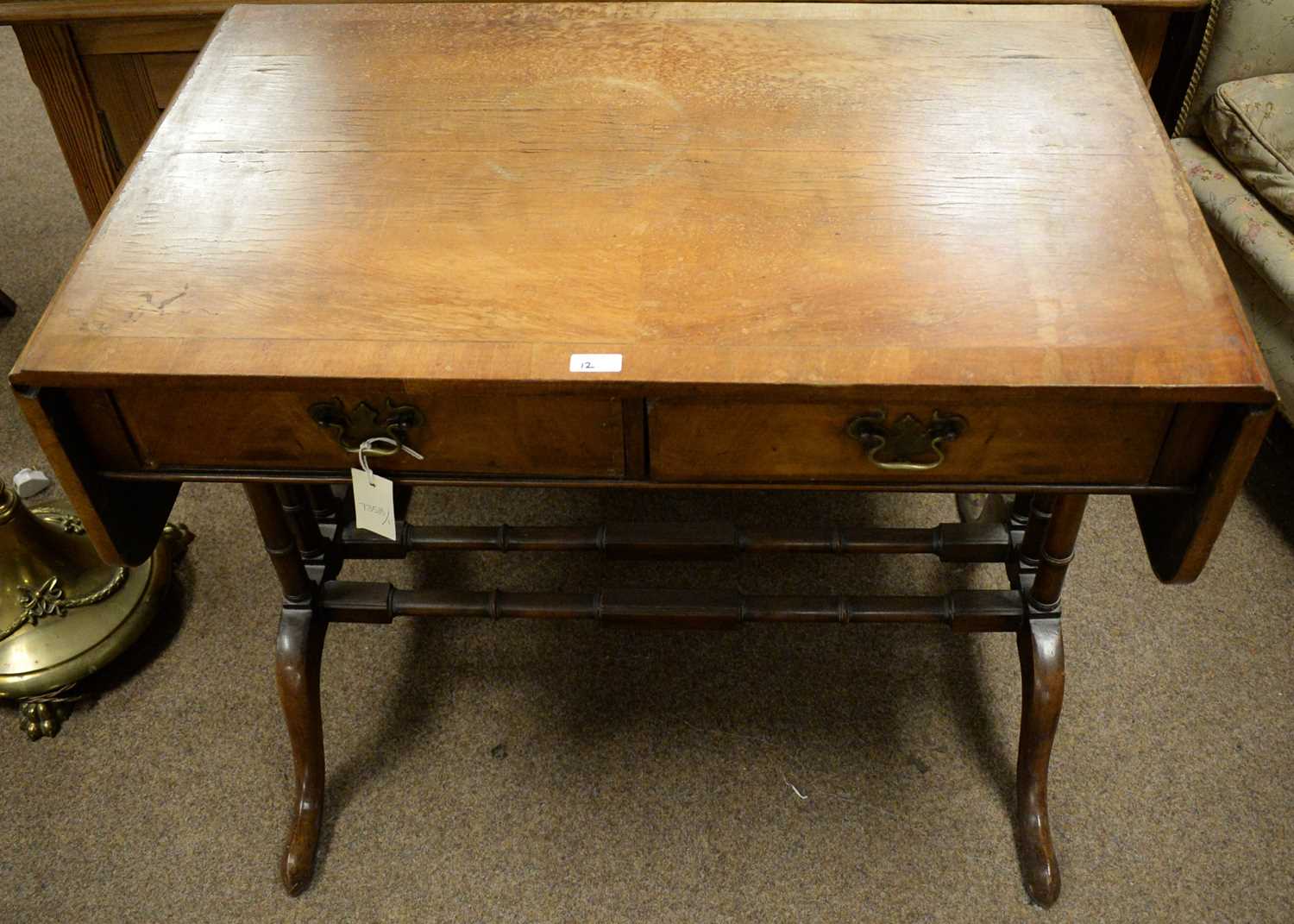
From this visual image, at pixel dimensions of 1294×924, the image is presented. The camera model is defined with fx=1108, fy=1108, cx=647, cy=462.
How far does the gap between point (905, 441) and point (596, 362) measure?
0.94 feet

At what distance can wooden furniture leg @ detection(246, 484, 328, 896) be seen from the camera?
54.2 inches

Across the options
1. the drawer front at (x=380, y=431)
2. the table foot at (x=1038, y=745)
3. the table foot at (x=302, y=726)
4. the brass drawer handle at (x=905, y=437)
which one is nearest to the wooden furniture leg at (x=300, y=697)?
the table foot at (x=302, y=726)

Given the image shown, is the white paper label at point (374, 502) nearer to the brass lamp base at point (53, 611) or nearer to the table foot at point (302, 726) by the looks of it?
the table foot at point (302, 726)

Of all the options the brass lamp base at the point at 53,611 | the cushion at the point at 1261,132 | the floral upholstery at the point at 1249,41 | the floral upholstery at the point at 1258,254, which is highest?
the floral upholstery at the point at 1249,41

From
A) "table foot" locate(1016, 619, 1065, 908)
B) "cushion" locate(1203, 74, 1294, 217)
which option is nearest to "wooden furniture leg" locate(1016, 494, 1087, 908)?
"table foot" locate(1016, 619, 1065, 908)

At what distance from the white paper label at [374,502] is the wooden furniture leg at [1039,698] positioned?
76cm

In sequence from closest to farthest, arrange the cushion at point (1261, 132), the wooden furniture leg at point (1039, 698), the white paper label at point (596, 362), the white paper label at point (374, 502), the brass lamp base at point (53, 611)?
the white paper label at point (596, 362) → the white paper label at point (374, 502) → the wooden furniture leg at point (1039, 698) → the brass lamp base at point (53, 611) → the cushion at point (1261, 132)

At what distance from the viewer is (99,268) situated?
41.3 inches

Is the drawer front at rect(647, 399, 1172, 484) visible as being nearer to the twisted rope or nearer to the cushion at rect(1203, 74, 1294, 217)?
the cushion at rect(1203, 74, 1294, 217)

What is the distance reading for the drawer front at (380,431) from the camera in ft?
3.25

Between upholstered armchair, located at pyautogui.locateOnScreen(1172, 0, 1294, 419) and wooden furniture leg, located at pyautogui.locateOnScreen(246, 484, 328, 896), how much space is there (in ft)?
4.70

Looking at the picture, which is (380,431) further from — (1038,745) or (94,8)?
(94,8)

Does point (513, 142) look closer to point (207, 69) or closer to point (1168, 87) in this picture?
point (207, 69)

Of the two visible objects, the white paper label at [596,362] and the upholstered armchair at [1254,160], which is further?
the upholstered armchair at [1254,160]
